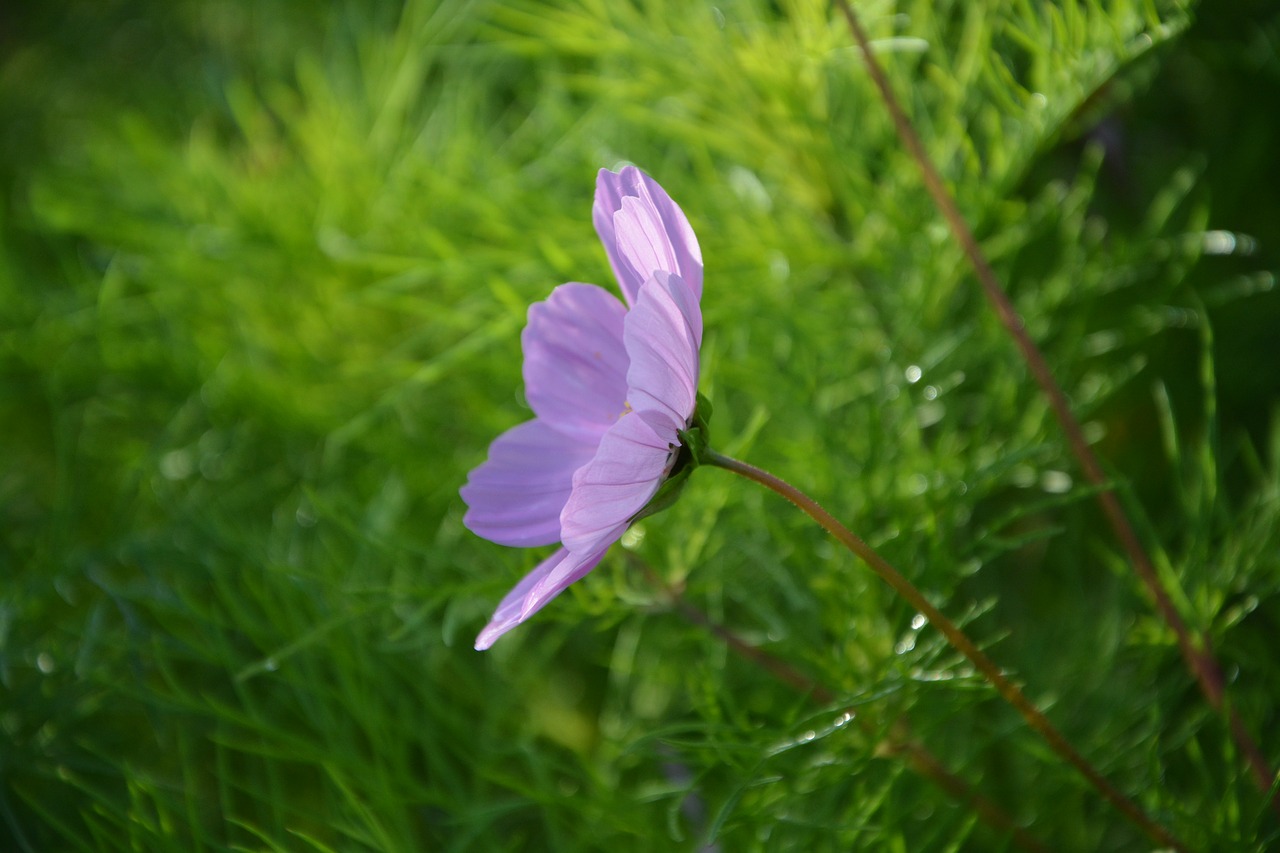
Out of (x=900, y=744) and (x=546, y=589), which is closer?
(x=546, y=589)

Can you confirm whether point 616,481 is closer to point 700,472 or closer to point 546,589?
point 546,589

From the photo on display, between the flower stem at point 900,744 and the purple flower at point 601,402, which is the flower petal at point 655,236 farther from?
the flower stem at point 900,744

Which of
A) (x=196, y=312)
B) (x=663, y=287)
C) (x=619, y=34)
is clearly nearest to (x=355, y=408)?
(x=196, y=312)

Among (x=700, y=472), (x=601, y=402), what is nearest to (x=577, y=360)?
(x=601, y=402)

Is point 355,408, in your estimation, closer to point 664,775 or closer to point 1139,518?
point 664,775

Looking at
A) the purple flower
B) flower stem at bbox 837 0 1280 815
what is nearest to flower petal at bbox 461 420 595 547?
the purple flower

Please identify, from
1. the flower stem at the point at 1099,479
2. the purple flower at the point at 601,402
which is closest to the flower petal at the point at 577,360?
the purple flower at the point at 601,402
